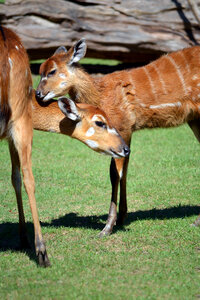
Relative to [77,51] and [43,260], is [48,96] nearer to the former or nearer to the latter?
[77,51]

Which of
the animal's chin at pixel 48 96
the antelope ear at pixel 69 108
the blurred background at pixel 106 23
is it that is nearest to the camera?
the antelope ear at pixel 69 108

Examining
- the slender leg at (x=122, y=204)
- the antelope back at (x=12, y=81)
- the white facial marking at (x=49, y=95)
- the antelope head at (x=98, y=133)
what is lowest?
the slender leg at (x=122, y=204)

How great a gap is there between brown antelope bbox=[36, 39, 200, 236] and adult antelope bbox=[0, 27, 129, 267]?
0.54 metres

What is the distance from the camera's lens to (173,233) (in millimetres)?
5277

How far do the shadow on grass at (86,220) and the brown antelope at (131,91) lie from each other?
0.28 m

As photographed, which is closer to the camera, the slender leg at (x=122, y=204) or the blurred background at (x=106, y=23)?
the slender leg at (x=122, y=204)

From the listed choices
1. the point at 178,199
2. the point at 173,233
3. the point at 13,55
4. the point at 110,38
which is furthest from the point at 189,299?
the point at 110,38

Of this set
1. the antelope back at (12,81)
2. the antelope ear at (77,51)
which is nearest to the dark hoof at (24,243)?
the antelope back at (12,81)

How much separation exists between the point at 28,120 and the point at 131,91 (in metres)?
1.63

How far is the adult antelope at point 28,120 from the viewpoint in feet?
13.9

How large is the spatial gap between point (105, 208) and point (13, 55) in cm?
263

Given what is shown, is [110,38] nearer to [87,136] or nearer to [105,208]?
[105,208]

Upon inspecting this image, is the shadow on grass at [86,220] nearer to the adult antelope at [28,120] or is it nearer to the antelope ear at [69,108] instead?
the adult antelope at [28,120]

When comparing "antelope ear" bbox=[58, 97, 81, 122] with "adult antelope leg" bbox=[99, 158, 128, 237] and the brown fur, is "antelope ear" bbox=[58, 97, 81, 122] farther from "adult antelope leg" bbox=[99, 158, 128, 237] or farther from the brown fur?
"adult antelope leg" bbox=[99, 158, 128, 237]
